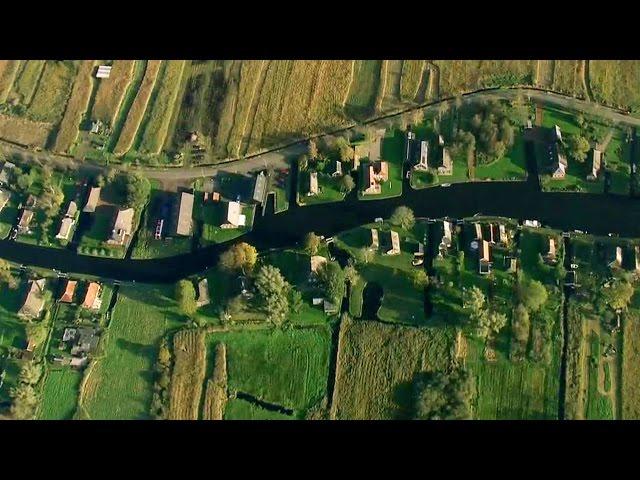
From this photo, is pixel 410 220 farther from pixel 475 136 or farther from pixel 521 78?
pixel 521 78

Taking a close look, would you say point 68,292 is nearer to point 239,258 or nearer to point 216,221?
point 216,221

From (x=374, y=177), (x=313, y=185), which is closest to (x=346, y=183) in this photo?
(x=374, y=177)

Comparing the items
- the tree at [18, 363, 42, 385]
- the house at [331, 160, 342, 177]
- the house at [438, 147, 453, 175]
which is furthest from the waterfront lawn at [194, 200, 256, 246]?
the house at [438, 147, 453, 175]

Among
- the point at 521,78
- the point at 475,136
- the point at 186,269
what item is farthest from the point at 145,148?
the point at 521,78

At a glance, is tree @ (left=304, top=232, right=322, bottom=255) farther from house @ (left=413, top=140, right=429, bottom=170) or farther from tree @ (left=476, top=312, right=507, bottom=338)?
tree @ (left=476, top=312, right=507, bottom=338)

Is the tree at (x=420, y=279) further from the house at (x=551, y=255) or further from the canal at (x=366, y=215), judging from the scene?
the house at (x=551, y=255)

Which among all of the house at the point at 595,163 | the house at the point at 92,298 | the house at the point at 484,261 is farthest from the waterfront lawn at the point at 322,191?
the house at the point at 595,163
